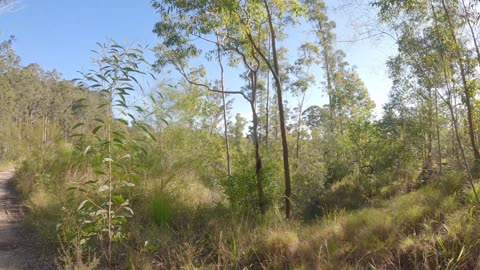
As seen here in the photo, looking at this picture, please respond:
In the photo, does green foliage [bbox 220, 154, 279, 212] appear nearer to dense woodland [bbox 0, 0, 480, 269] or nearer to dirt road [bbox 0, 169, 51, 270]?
dense woodland [bbox 0, 0, 480, 269]

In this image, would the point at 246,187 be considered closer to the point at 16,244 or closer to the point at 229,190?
the point at 229,190

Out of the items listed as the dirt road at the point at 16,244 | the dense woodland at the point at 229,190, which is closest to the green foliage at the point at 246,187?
the dense woodland at the point at 229,190

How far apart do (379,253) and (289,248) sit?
119 centimetres

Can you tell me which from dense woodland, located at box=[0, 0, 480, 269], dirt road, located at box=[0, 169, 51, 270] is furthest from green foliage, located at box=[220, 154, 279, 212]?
dirt road, located at box=[0, 169, 51, 270]

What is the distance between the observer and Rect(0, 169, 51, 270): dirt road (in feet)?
14.8

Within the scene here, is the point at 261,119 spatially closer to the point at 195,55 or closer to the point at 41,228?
the point at 195,55

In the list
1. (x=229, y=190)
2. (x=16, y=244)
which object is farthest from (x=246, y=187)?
(x=16, y=244)

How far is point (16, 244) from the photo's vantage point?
207 inches

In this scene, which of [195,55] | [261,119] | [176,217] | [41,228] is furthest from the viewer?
[261,119]

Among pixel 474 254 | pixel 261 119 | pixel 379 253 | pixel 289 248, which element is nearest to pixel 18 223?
pixel 289 248

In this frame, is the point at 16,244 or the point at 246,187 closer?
the point at 16,244

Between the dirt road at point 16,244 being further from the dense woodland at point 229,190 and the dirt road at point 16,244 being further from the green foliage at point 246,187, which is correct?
the green foliage at point 246,187

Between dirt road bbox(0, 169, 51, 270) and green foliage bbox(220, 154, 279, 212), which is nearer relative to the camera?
dirt road bbox(0, 169, 51, 270)

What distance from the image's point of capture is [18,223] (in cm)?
640
